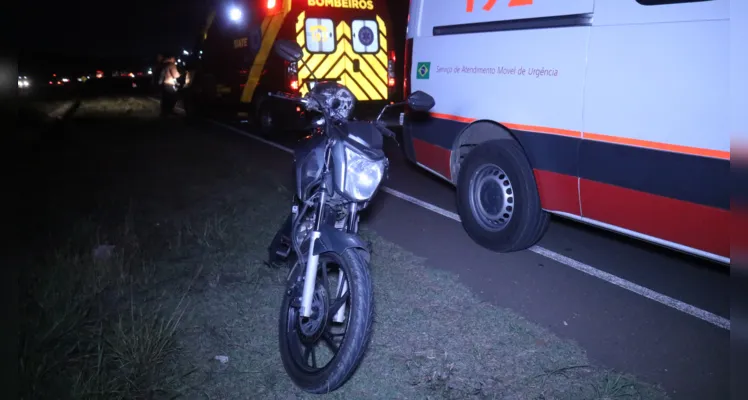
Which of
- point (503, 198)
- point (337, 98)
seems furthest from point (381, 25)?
point (337, 98)

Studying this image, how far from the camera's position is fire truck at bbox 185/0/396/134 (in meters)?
10.8

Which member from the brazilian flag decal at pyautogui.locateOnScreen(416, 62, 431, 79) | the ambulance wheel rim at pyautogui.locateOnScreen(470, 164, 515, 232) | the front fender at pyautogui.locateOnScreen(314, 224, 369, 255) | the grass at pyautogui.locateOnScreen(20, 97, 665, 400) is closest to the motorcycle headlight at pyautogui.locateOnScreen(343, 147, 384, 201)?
the front fender at pyautogui.locateOnScreen(314, 224, 369, 255)

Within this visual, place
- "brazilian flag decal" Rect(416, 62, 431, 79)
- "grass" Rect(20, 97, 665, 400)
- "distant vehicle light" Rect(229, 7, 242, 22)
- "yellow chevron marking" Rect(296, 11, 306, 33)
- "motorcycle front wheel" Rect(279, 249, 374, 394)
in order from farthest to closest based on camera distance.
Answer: "distant vehicle light" Rect(229, 7, 242, 22) < "yellow chevron marking" Rect(296, 11, 306, 33) < "brazilian flag decal" Rect(416, 62, 431, 79) < "grass" Rect(20, 97, 665, 400) < "motorcycle front wheel" Rect(279, 249, 374, 394)

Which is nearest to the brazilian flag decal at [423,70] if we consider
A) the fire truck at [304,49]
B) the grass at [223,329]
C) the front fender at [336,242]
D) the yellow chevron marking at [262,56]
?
the grass at [223,329]

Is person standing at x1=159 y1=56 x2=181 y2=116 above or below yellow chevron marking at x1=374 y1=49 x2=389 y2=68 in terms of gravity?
below

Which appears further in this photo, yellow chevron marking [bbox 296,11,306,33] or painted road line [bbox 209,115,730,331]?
yellow chevron marking [bbox 296,11,306,33]

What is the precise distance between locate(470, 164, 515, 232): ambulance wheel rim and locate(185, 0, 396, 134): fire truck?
5.11 m

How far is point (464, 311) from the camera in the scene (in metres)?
4.07

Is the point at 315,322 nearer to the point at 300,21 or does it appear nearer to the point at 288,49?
the point at 288,49

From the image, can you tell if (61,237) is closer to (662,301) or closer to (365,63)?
(662,301)

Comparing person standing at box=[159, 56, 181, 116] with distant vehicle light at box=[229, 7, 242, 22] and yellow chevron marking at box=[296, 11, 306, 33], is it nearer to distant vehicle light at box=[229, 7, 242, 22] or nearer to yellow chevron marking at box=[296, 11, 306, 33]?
distant vehicle light at box=[229, 7, 242, 22]

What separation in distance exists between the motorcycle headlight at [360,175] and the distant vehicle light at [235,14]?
36.3ft

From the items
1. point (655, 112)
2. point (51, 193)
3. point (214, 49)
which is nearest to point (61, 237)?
point (51, 193)

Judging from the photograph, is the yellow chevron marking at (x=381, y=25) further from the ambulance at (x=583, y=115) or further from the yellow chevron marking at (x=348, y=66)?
the ambulance at (x=583, y=115)
